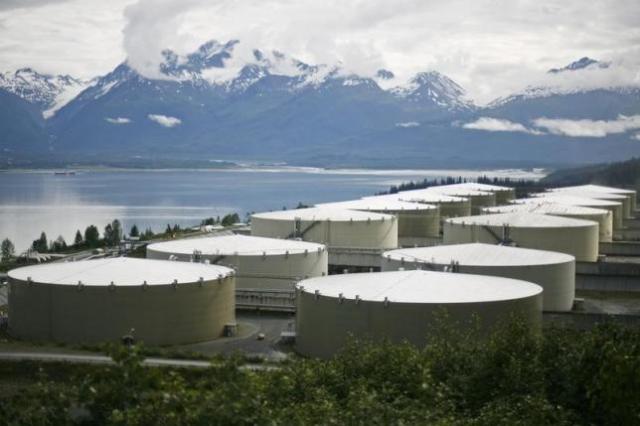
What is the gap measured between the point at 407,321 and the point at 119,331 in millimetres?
9241

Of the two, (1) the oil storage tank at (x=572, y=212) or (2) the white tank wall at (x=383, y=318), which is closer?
(2) the white tank wall at (x=383, y=318)

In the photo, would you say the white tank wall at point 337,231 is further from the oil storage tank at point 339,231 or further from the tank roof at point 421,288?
the tank roof at point 421,288

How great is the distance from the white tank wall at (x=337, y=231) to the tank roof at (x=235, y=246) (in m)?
8.20

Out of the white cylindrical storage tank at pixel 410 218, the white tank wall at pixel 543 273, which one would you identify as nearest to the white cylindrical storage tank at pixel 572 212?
the white cylindrical storage tank at pixel 410 218

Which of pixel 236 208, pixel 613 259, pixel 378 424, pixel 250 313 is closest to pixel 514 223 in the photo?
pixel 613 259

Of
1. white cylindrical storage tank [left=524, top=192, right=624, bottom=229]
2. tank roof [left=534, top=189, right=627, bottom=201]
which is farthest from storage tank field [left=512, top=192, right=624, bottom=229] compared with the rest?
tank roof [left=534, top=189, right=627, bottom=201]

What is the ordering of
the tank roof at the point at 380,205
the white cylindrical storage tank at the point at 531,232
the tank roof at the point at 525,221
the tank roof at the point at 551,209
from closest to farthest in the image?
the white cylindrical storage tank at the point at 531,232, the tank roof at the point at 525,221, the tank roof at the point at 551,209, the tank roof at the point at 380,205

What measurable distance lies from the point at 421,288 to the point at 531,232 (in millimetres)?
20781

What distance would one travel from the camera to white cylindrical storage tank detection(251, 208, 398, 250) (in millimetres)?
55594

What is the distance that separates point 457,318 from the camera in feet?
99.1

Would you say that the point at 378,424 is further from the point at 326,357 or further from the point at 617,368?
the point at 326,357

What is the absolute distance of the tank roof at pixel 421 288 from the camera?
102 feet

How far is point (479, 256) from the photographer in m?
40.6

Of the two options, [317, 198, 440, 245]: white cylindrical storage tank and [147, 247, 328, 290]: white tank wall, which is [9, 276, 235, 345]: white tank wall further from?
[317, 198, 440, 245]: white cylindrical storage tank
